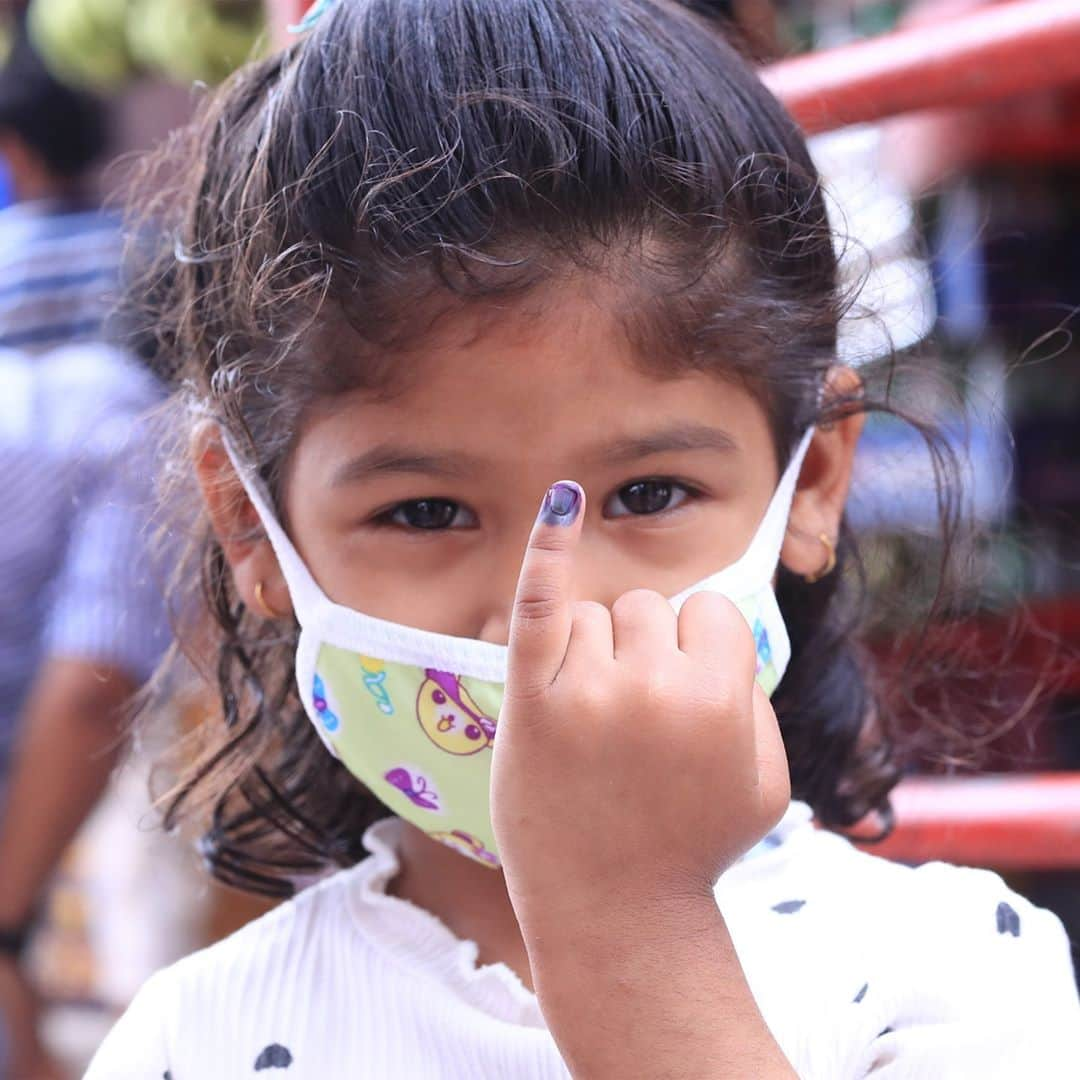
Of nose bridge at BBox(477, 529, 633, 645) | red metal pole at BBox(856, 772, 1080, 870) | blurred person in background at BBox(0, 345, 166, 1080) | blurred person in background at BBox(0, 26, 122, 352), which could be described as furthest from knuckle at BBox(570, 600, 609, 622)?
blurred person in background at BBox(0, 345, 166, 1080)

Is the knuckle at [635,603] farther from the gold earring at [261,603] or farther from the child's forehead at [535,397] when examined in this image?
the gold earring at [261,603]

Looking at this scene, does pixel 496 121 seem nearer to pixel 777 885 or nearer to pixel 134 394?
pixel 777 885

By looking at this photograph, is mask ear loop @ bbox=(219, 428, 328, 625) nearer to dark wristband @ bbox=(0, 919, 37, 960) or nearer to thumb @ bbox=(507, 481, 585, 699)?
thumb @ bbox=(507, 481, 585, 699)

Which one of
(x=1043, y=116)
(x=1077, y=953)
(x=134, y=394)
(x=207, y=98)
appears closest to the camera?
(x=207, y=98)

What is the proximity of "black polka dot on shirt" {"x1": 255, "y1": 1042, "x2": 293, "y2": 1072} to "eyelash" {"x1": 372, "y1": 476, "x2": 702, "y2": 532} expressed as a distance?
44 centimetres

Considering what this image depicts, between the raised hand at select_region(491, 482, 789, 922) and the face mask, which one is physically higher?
the raised hand at select_region(491, 482, 789, 922)

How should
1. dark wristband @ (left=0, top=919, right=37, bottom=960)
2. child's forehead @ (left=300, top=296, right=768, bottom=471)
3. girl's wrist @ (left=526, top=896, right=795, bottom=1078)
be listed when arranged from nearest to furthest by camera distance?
1. girl's wrist @ (left=526, top=896, right=795, bottom=1078)
2. child's forehead @ (left=300, top=296, right=768, bottom=471)
3. dark wristband @ (left=0, top=919, right=37, bottom=960)

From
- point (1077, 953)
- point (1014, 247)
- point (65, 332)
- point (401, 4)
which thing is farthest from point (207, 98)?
point (1014, 247)

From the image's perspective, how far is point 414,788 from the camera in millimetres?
1266

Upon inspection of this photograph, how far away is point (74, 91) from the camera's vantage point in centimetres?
321

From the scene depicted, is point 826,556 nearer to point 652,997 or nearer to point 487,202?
point 487,202

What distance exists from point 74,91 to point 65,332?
0.86m

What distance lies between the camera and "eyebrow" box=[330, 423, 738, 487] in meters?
→ 1.12

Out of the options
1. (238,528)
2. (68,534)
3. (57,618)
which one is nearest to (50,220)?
(68,534)
